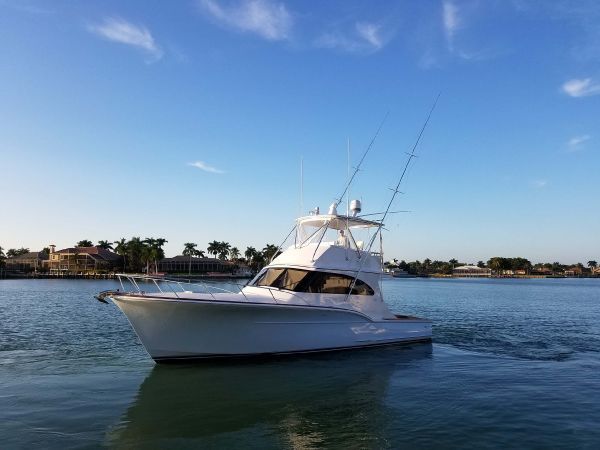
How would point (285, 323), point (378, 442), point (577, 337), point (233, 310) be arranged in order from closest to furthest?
1. point (378, 442)
2. point (233, 310)
3. point (285, 323)
4. point (577, 337)

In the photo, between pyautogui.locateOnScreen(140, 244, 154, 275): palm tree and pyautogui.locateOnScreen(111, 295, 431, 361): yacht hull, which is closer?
pyautogui.locateOnScreen(111, 295, 431, 361): yacht hull

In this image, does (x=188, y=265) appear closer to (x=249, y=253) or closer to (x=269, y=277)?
(x=249, y=253)

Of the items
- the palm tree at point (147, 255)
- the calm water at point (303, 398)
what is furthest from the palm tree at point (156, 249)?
the calm water at point (303, 398)

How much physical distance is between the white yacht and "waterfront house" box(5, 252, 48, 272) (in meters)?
121

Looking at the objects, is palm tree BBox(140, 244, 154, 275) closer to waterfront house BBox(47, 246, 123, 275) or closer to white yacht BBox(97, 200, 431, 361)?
waterfront house BBox(47, 246, 123, 275)

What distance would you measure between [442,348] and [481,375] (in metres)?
4.25

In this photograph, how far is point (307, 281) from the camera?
557 inches

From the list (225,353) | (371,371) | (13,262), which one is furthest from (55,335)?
(13,262)

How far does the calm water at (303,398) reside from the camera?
25.1 feet

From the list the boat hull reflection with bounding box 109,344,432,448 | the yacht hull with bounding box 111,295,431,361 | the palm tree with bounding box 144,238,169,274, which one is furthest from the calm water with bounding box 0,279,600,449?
the palm tree with bounding box 144,238,169,274

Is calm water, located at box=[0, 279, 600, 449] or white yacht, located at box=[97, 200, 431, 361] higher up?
white yacht, located at box=[97, 200, 431, 361]

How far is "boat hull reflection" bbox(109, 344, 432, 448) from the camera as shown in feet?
25.1

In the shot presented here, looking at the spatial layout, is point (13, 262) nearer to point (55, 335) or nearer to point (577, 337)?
point (55, 335)

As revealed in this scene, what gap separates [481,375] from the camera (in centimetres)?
1238
